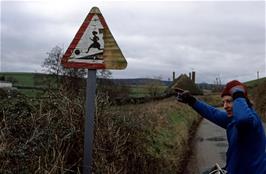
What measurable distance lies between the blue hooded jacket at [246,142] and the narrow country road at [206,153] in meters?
6.63

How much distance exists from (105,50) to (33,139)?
1.55m

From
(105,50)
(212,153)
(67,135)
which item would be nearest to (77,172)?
(67,135)

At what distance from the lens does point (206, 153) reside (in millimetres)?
15719

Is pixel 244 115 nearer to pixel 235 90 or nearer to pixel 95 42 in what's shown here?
pixel 235 90

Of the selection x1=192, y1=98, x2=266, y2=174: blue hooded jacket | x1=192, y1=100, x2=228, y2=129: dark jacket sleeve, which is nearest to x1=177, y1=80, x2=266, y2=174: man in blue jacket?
x1=192, y1=98, x2=266, y2=174: blue hooded jacket

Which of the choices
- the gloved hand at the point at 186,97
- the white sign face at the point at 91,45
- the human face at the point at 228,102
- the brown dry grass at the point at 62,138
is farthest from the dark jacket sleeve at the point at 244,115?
the brown dry grass at the point at 62,138

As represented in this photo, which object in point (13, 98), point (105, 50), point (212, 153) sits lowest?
point (212, 153)

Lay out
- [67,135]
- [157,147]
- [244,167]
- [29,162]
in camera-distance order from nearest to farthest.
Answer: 1. [244,167]
2. [29,162]
3. [67,135]
4. [157,147]

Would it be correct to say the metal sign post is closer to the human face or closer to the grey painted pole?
the grey painted pole

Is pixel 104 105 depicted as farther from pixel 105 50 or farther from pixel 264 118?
pixel 264 118

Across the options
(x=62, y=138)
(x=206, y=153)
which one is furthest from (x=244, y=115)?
(x=206, y=153)

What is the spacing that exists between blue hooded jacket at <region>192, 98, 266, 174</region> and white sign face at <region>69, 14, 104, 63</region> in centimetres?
201

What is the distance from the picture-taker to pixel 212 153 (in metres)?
15.8

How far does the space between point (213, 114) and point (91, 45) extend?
5.78 feet
